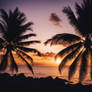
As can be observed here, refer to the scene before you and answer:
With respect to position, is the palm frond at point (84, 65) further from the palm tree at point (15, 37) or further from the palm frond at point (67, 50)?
the palm tree at point (15, 37)

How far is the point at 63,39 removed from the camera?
1295 cm

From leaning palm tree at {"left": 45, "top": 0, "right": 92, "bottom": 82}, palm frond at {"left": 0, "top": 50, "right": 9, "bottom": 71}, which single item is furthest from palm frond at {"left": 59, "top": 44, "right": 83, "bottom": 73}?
palm frond at {"left": 0, "top": 50, "right": 9, "bottom": 71}

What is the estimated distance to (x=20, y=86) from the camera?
9.01m

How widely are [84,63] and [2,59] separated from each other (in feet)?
25.3

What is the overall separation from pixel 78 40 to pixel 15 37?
22.2 ft

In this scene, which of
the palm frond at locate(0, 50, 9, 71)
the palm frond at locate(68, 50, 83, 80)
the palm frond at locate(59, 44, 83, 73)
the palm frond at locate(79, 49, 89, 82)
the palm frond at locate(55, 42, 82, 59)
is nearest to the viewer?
the palm frond at locate(79, 49, 89, 82)

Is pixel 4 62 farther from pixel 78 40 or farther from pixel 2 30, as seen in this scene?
pixel 78 40

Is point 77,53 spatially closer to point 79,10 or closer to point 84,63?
point 84,63

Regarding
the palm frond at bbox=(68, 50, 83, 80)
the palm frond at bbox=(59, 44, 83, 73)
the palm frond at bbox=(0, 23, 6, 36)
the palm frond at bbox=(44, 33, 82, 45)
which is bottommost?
the palm frond at bbox=(68, 50, 83, 80)

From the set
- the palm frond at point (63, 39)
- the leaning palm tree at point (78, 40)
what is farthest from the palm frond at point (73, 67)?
the palm frond at point (63, 39)

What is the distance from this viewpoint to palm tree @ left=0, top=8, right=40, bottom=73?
16.1m

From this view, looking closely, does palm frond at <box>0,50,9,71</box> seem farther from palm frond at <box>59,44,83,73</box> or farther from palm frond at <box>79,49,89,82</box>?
palm frond at <box>79,49,89,82</box>

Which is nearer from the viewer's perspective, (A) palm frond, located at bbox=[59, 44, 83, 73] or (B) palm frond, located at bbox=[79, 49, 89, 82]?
(B) palm frond, located at bbox=[79, 49, 89, 82]

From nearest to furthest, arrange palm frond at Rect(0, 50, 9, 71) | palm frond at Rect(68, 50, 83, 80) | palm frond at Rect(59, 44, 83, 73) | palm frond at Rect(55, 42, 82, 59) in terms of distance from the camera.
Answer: palm frond at Rect(68, 50, 83, 80), palm frond at Rect(59, 44, 83, 73), palm frond at Rect(55, 42, 82, 59), palm frond at Rect(0, 50, 9, 71)
